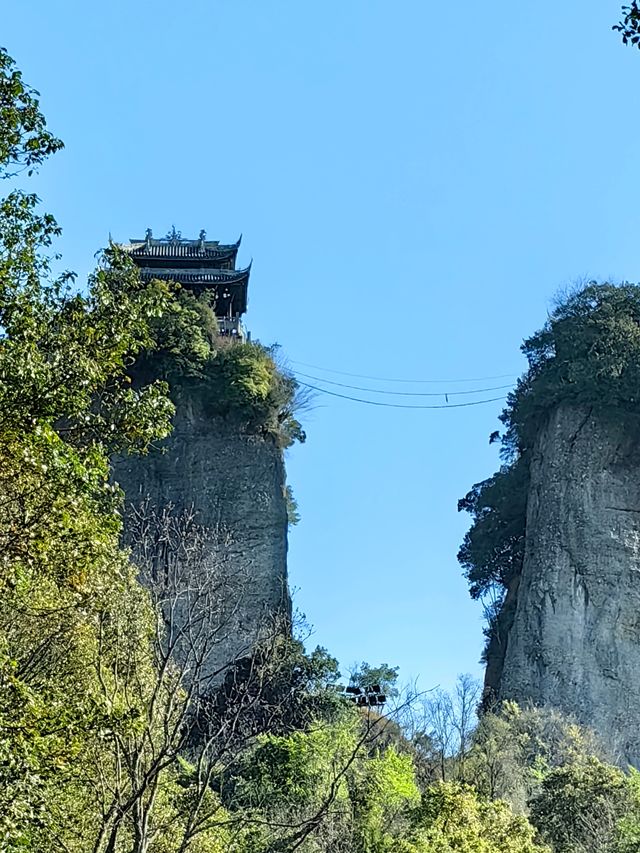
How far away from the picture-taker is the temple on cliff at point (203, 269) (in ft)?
114

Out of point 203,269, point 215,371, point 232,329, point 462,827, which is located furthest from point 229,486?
point 462,827

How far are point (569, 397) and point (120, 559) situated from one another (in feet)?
86.5

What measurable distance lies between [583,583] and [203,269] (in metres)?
15.7

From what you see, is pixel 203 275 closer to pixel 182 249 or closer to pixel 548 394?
pixel 182 249

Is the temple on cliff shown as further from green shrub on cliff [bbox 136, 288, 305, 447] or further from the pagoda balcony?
green shrub on cliff [bbox 136, 288, 305, 447]

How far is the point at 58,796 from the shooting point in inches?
415

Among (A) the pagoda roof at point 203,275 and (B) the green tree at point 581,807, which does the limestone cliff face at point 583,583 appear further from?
(A) the pagoda roof at point 203,275

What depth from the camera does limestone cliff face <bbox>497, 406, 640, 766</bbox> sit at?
28.5 metres

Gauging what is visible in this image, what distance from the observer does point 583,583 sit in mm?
30312

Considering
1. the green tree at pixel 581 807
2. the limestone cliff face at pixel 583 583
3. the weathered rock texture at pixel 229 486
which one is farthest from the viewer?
the weathered rock texture at pixel 229 486

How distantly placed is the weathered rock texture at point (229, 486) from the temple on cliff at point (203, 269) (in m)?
4.28

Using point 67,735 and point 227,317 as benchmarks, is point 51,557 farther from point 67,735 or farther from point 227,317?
point 227,317

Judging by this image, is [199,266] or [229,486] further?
[199,266]

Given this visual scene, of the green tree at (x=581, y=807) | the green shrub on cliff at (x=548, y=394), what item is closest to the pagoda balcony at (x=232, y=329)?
the green shrub on cliff at (x=548, y=394)
